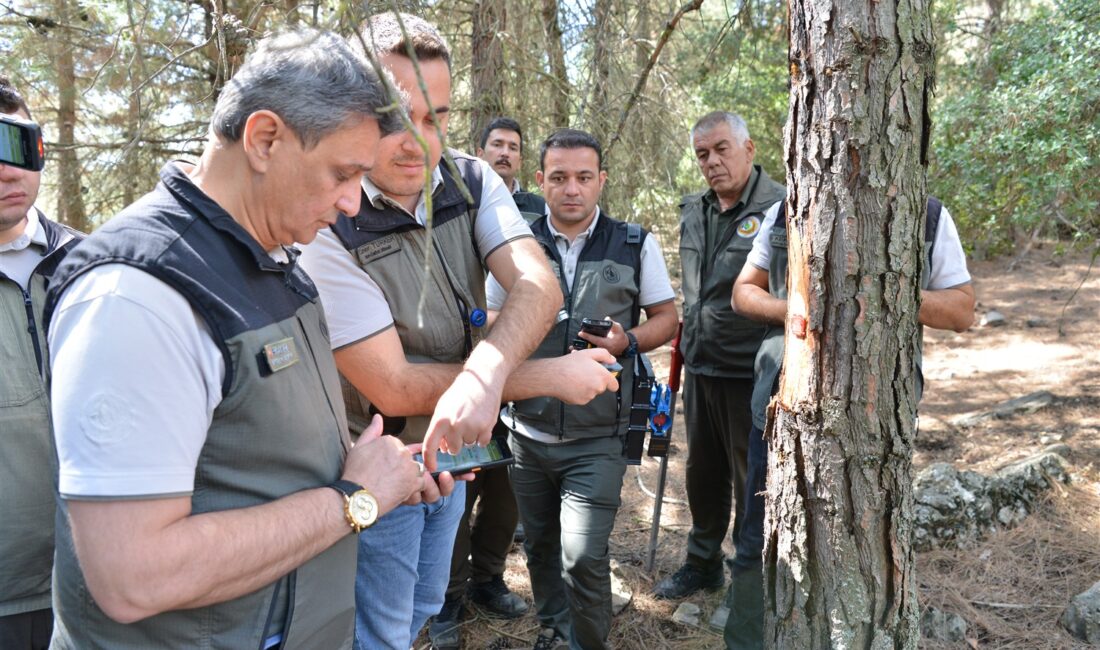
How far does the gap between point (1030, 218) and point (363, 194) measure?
4.87m

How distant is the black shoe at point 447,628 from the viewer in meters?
3.53

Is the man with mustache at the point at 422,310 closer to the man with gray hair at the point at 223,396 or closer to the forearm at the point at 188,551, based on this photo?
the man with gray hair at the point at 223,396

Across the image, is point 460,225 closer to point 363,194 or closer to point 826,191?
point 363,194

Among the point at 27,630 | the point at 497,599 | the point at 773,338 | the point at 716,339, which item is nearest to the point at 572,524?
the point at 497,599

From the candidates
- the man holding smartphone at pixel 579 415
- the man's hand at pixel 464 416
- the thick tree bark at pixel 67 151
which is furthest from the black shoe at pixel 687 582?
the thick tree bark at pixel 67 151

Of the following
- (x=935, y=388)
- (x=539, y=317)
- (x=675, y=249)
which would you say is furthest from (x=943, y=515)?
(x=675, y=249)

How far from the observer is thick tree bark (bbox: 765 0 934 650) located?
81.8 inches

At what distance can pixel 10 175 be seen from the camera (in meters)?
2.00

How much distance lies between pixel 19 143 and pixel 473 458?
1.34 meters

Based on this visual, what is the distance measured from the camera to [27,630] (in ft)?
6.33

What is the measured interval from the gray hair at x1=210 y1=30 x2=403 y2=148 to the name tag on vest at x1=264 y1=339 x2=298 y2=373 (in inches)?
14.0

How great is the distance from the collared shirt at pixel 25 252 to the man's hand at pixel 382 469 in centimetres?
115

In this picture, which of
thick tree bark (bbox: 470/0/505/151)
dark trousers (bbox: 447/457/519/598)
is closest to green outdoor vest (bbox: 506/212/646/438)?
dark trousers (bbox: 447/457/519/598)

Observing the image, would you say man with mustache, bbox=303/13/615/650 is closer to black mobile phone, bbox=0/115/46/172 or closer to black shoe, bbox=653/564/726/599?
black mobile phone, bbox=0/115/46/172
